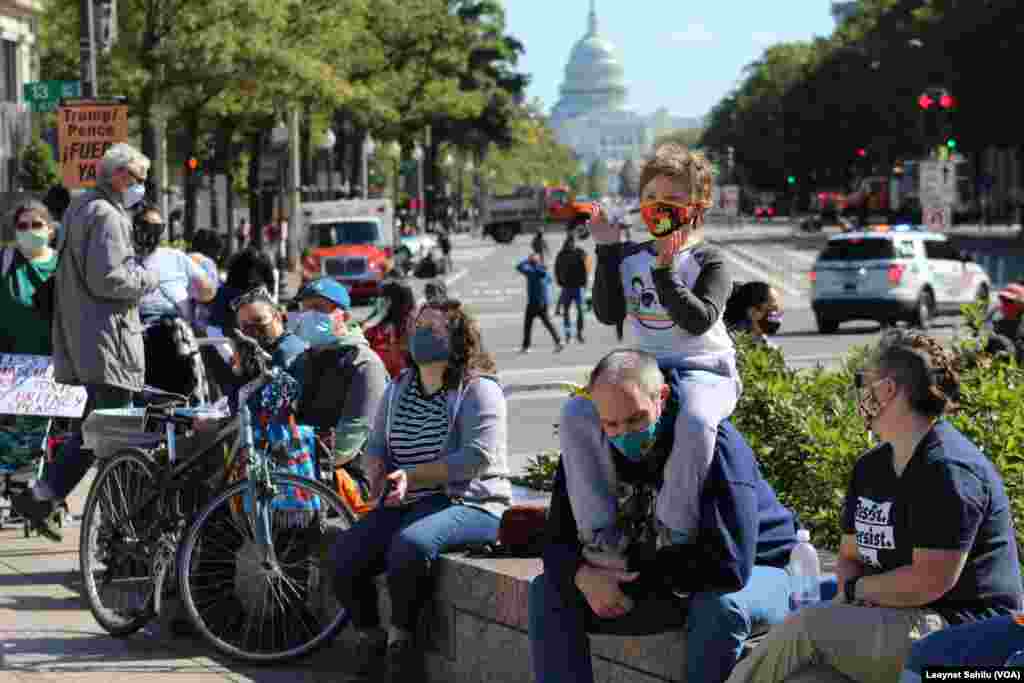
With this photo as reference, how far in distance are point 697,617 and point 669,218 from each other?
123 cm

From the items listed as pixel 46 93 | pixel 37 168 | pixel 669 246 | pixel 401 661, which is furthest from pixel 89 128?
pixel 37 168

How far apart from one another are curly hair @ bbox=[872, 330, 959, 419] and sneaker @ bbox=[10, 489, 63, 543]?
227 inches

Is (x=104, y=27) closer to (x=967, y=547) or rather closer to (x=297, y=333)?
(x=297, y=333)

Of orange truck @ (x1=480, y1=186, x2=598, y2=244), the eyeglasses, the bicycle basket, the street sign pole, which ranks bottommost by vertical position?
orange truck @ (x1=480, y1=186, x2=598, y2=244)

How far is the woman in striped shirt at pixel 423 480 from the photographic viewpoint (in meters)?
6.96

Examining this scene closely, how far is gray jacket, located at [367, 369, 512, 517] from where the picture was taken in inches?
281

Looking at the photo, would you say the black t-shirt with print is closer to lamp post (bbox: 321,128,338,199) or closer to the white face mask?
the white face mask

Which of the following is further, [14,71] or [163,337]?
[14,71]

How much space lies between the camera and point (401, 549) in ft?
22.7

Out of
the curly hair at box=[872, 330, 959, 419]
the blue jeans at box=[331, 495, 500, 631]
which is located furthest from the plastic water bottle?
the blue jeans at box=[331, 495, 500, 631]

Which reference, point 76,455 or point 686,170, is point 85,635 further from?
point 686,170

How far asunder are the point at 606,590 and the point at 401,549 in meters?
1.52

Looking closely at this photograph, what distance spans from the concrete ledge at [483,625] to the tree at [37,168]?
3388 centimetres

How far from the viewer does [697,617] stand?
5465 mm
